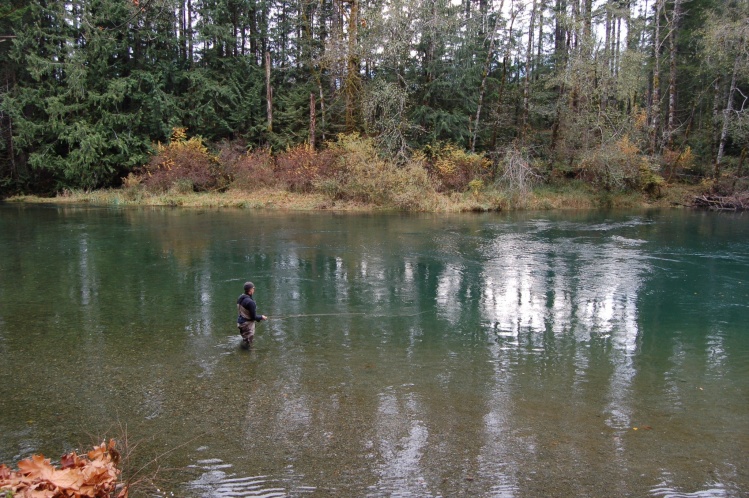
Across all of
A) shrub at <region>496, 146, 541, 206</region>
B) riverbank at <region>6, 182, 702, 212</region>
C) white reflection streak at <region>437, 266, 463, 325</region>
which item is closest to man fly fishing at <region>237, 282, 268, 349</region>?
white reflection streak at <region>437, 266, 463, 325</region>

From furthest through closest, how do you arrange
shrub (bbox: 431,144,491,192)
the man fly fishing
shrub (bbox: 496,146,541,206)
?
shrub (bbox: 431,144,491,192) → shrub (bbox: 496,146,541,206) → the man fly fishing

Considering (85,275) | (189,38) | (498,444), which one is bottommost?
(498,444)

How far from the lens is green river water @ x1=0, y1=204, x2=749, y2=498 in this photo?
16.0 ft

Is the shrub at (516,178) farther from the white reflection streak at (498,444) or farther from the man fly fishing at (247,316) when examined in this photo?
the white reflection streak at (498,444)

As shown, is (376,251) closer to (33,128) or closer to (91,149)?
(91,149)

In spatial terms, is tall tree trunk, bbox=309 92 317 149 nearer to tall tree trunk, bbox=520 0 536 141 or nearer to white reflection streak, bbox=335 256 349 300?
tall tree trunk, bbox=520 0 536 141

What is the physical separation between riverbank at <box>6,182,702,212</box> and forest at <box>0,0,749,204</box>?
98 cm

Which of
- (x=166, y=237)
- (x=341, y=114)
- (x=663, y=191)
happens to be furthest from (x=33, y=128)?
(x=663, y=191)

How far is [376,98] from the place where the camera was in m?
31.8

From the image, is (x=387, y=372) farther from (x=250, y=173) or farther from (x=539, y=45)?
(x=539, y=45)

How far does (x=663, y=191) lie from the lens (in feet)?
113

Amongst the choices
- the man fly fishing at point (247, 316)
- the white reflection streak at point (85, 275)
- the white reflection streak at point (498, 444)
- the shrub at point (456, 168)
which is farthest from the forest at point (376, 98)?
the white reflection streak at point (498, 444)

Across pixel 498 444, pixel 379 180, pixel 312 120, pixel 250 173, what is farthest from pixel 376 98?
pixel 498 444

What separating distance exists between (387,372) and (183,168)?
29.7 m
